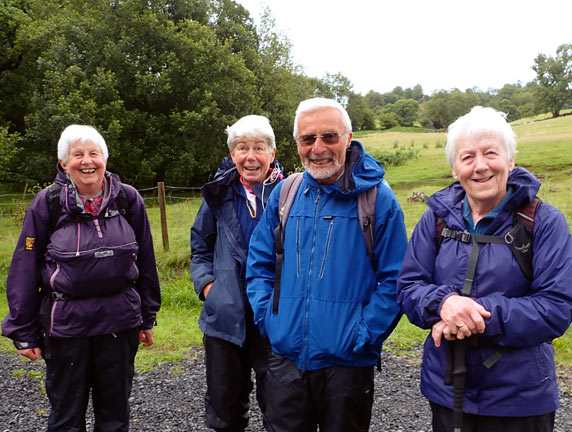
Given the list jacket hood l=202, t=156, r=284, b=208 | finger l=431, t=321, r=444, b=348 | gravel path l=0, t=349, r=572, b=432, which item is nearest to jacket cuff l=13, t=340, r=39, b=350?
jacket hood l=202, t=156, r=284, b=208

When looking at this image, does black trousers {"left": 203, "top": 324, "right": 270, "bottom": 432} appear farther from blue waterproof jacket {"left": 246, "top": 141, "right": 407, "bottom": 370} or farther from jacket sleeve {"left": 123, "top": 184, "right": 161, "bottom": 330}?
blue waterproof jacket {"left": 246, "top": 141, "right": 407, "bottom": 370}

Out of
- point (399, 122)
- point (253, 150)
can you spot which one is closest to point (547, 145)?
point (253, 150)

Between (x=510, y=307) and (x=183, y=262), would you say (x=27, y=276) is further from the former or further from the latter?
(x=183, y=262)

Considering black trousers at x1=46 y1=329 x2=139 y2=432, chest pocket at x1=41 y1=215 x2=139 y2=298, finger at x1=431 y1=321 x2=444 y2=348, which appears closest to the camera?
finger at x1=431 y1=321 x2=444 y2=348

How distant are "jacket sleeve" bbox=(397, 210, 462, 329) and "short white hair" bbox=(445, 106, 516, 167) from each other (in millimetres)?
412

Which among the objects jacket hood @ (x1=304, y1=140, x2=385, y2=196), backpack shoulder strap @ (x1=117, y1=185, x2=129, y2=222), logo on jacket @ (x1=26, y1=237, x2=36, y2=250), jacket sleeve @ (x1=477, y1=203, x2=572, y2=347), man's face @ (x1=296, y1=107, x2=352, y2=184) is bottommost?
jacket sleeve @ (x1=477, y1=203, x2=572, y2=347)

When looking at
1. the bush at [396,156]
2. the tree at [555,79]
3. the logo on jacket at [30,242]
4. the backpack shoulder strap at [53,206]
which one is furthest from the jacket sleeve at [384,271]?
the tree at [555,79]

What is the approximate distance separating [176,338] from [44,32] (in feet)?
76.2

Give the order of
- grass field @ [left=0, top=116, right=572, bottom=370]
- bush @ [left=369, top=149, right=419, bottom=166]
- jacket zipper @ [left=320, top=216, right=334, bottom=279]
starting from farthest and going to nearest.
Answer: bush @ [left=369, top=149, right=419, bottom=166], grass field @ [left=0, top=116, right=572, bottom=370], jacket zipper @ [left=320, top=216, right=334, bottom=279]

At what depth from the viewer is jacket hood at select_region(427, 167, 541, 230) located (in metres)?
2.44

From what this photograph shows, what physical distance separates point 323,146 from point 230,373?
1724mm

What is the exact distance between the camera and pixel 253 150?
3674 mm

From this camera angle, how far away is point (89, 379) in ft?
11.7

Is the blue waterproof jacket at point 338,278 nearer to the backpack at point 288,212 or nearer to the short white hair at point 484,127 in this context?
the backpack at point 288,212
